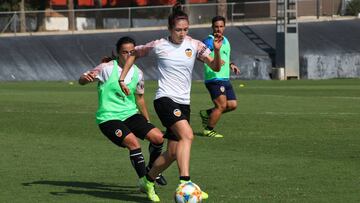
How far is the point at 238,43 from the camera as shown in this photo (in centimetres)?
4384

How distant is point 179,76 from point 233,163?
317 cm

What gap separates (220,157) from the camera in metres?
13.7

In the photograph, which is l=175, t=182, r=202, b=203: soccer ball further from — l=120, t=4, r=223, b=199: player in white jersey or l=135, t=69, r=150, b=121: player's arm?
l=135, t=69, r=150, b=121: player's arm

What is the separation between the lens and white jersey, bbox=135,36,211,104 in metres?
10.1

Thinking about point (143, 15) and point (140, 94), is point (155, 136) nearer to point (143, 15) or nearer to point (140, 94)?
point (140, 94)

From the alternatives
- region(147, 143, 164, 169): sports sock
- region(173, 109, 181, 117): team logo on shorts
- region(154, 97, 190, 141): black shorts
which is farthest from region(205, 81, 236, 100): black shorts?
region(173, 109, 181, 117): team logo on shorts

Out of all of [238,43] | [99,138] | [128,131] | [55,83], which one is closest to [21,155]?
[99,138]

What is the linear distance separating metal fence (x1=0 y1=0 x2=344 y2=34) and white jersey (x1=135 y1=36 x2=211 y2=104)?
38.7 m

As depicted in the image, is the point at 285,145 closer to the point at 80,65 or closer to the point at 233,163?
the point at 233,163

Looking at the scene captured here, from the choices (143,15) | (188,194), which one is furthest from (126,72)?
(143,15)

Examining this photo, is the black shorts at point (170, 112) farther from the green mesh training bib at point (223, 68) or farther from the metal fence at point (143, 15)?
the metal fence at point (143, 15)

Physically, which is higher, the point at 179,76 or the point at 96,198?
the point at 179,76

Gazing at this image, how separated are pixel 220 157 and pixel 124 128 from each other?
135 inches

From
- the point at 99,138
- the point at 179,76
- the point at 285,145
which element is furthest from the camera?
the point at 99,138
